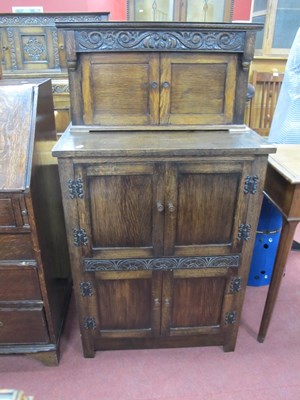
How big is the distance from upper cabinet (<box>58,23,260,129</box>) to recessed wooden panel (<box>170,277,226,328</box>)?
2.24 feet

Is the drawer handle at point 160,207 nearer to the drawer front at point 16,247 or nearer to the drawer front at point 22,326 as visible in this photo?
the drawer front at point 16,247

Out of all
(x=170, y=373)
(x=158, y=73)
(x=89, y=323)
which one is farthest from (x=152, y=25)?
(x=170, y=373)

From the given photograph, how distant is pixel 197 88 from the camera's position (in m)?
1.34

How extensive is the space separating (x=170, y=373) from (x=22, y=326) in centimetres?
70

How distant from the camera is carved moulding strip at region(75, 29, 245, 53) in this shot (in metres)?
1.23

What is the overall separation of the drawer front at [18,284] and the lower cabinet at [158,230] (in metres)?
0.17

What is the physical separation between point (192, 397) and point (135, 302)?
46 cm

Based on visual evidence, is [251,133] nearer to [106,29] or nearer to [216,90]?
[216,90]

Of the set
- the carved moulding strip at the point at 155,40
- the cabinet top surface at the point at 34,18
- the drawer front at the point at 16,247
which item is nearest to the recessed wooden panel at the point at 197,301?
the drawer front at the point at 16,247

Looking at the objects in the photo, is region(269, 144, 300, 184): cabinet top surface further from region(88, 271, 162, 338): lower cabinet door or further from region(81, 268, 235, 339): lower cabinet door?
region(88, 271, 162, 338): lower cabinet door

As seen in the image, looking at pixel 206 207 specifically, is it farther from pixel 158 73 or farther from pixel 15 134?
pixel 15 134

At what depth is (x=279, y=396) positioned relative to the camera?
4.57ft

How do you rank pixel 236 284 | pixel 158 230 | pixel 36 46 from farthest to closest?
pixel 36 46 → pixel 236 284 → pixel 158 230

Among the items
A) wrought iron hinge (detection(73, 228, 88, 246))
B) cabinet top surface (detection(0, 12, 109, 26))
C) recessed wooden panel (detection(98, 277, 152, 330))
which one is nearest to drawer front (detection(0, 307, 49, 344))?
recessed wooden panel (detection(98, 277, 152, 330))
